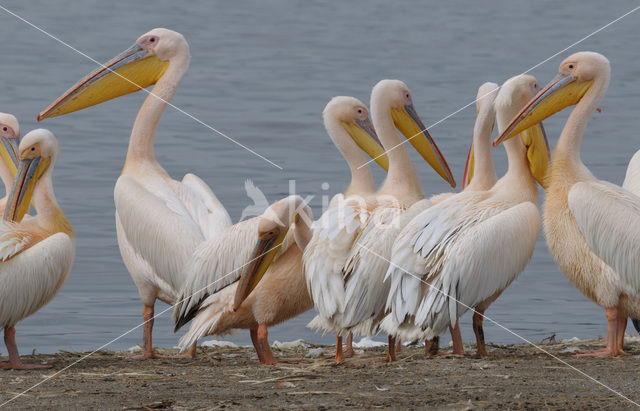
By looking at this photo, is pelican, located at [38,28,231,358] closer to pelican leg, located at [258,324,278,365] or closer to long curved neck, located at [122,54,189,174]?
long curved neck, located at [122,54,189,174]

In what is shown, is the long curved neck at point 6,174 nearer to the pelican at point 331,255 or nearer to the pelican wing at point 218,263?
the pelican wing at point 218,263

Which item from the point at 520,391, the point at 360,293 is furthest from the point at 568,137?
the point at 520,391

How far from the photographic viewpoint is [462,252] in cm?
587

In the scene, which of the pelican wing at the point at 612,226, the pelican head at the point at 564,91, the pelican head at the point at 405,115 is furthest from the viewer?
the pelican head at the point at 405,115

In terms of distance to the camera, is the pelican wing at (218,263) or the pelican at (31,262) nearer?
the pelican at (31,262)

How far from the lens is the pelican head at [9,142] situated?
296 inches

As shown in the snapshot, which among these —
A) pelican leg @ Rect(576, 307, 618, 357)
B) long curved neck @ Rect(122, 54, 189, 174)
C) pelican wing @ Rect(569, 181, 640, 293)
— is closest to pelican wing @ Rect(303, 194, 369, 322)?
pelican wing @ Rect(569, 181, 640, 293)

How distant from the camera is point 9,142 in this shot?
760 cm

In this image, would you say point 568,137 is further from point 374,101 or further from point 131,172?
point 131,172

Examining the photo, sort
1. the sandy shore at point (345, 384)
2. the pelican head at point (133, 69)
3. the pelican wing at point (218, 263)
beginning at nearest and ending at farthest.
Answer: the sandy shore at point (345, 384) < the pelican wing at point (218, 263) < the pelican head at point (133, 69)

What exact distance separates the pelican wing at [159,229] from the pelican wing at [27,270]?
0.63 m

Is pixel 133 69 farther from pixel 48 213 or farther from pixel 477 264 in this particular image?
pixel 477 264

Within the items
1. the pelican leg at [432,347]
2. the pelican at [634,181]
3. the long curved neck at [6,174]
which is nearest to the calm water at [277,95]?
the long curved neck at [6,174]

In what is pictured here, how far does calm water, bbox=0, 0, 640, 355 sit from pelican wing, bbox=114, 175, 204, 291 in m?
1.90
